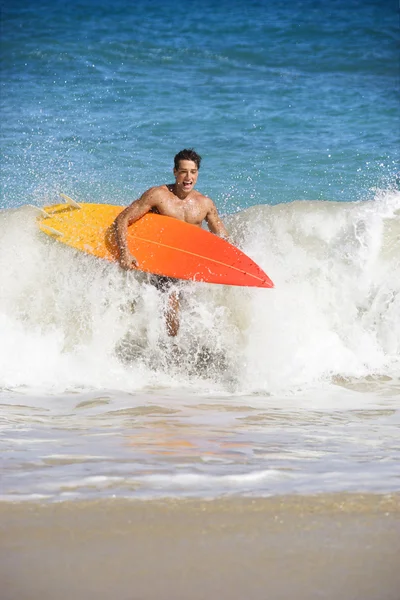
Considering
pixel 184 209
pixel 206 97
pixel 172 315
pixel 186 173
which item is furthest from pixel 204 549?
pixel 206 97

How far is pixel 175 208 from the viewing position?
555 centimetres

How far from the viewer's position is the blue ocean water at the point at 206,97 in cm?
1388

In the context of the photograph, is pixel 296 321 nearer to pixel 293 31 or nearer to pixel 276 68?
pixel 276 68

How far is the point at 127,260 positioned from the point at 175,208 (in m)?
0.50

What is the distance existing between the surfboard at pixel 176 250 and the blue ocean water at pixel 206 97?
203 inches

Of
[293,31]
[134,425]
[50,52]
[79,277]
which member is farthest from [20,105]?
[134,425]

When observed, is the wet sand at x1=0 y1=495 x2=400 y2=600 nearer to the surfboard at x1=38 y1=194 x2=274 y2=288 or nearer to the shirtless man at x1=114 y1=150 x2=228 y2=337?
the surfboard at x1=38 y1=194 x2=274 y2=288

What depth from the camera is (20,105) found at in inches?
718

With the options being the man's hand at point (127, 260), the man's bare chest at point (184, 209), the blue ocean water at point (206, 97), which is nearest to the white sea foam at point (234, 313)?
the man's hand at point (127, 260)

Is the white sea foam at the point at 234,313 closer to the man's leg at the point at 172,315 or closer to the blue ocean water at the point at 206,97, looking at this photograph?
the man's leg at the point at 172,315

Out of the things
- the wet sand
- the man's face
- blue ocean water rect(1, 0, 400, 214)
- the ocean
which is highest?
blue ocean water rect(1, 0, 400, 214)

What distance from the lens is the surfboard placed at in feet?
17.5

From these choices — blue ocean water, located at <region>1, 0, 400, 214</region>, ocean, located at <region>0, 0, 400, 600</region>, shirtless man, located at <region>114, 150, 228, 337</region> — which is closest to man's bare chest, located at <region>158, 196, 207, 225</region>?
shirtless man, located at <region>114, 150, 228, 337</region>

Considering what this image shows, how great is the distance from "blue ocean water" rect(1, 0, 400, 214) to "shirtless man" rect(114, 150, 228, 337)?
5.41 metres
